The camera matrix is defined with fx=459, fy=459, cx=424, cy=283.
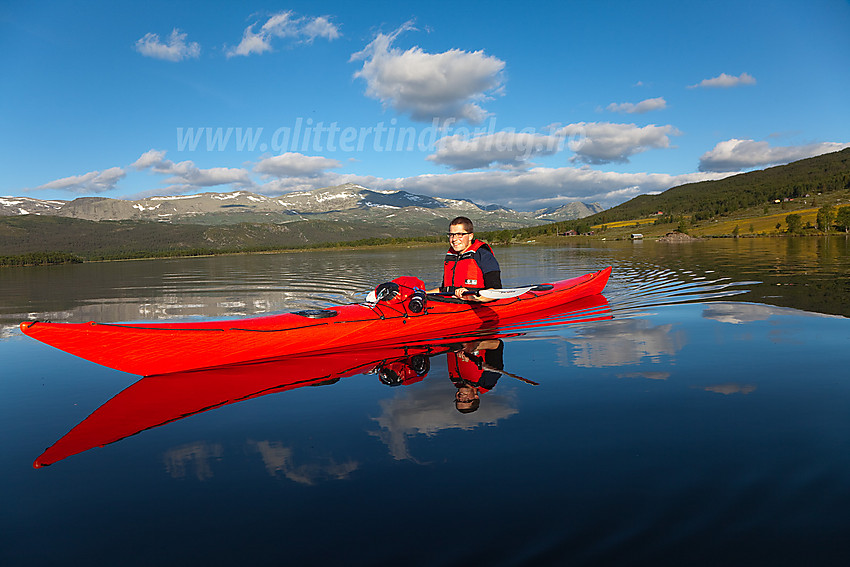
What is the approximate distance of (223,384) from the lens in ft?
28.3

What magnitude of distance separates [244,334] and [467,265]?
5841 mm

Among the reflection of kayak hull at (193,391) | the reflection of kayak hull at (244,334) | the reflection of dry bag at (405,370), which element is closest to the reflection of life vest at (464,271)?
the reflection of kayak hull at (244,334)

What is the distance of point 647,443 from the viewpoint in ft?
18.3

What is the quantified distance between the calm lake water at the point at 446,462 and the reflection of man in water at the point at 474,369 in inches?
8.2

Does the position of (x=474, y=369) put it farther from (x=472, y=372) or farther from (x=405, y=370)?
(x=405, y=370)

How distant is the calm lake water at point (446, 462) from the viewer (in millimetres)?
3900

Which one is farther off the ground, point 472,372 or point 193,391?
point 193,391

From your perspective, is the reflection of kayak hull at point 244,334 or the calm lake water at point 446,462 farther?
the reflection of kayak hull at point 244,334

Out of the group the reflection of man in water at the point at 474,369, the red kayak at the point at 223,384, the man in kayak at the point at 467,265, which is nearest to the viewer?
the red kayak at the point at 223,384

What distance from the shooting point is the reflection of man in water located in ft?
24.4

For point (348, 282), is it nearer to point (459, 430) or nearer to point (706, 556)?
point (459, 430)

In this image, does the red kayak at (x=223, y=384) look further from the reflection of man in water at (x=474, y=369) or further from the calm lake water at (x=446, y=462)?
the reflection of man in water at (x=474, y=369)

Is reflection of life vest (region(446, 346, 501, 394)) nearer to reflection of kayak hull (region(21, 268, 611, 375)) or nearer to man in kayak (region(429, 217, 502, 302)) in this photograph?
reflection of kayak hull (region(21, 268, 611, 375))

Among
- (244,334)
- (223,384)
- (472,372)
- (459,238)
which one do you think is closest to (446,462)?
(472,372)
